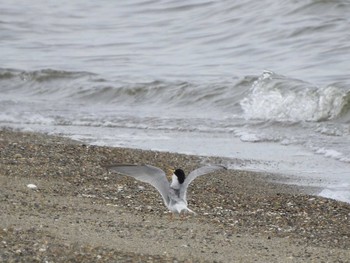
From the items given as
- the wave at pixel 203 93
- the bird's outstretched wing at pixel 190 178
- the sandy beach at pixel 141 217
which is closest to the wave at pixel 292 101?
the wave at pixel 203 93

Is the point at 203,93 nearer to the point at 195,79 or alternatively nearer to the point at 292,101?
the point at 195,79

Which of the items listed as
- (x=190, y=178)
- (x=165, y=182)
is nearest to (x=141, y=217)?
(x=165, y=182)

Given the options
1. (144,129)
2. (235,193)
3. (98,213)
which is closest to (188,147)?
(144,129)

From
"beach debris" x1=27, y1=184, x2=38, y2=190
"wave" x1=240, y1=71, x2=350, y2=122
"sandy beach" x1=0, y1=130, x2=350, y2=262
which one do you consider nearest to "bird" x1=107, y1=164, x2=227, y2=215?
"sandy beach" x1=0, y1=130, x2=350, y2=262

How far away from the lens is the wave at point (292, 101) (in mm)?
13312

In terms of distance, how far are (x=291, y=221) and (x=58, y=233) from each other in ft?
6.95

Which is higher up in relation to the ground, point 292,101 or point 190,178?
point 190,178

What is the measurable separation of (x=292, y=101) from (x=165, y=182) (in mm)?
7021

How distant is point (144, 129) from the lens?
12.6 m

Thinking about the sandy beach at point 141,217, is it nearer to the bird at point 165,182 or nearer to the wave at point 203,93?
the bird at point 165,182

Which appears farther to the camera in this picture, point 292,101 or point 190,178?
point 292,101

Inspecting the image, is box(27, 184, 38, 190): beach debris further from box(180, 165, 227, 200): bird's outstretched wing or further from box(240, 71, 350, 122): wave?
box(240, 71, 350, 122): wave

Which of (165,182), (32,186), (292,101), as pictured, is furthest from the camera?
(292,101)

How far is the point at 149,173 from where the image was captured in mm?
7184
